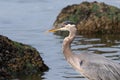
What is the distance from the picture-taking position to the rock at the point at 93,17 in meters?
18.6

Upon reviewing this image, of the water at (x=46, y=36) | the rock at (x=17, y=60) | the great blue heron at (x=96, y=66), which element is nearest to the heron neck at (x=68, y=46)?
the great blue heron at (x=96, y=66)

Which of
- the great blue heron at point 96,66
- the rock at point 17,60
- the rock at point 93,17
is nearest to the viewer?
the great blue heron at point 96,66

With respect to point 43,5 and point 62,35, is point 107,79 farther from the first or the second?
point 43,5

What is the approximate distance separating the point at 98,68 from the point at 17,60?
244cm

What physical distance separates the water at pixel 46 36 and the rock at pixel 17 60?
0.24m

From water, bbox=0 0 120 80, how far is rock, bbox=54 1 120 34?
1.72 feet

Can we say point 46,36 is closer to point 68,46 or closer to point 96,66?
point 68,46

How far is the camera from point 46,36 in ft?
59.1

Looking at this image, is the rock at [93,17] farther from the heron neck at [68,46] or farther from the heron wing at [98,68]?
the heron wing at [98,68]

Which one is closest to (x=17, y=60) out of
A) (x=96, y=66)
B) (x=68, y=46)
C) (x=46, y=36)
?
(x=68, y=46)

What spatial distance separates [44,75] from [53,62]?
1.21m

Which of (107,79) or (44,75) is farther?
(44,75)

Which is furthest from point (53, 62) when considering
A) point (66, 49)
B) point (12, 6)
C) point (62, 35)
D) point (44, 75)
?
point (12, 6)

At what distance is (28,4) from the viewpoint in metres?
23.2
